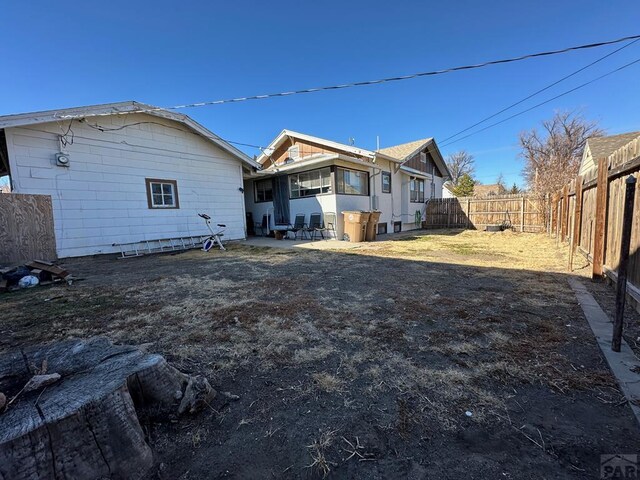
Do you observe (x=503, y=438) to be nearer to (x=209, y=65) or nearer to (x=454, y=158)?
(x=209, y=65)

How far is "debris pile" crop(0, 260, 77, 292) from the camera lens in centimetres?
466

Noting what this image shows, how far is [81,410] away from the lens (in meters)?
1.13

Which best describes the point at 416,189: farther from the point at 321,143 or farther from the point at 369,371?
the point at 369,371

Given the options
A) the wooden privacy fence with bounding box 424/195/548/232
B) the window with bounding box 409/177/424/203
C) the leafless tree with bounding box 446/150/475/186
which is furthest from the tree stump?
the leafless tree with bounding box 446/150/475/186

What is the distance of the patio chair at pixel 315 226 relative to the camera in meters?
11.5

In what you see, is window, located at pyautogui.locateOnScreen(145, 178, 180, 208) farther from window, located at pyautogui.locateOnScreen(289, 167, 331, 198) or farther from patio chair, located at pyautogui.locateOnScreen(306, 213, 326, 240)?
patio chair, located at pyautogui.locateOnScreen(306, 213, 326, 240)

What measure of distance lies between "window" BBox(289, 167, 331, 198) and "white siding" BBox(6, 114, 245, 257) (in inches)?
120

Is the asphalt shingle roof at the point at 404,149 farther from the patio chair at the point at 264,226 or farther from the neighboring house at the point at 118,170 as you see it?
the neighboring house at the point at 118,170

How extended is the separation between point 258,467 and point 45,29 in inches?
410

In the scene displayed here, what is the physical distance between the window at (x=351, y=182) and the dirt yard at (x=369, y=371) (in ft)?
23.9

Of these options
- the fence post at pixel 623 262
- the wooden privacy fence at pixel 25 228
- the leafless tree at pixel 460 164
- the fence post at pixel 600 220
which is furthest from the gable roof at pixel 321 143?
the leafless tree at pixel 460 164

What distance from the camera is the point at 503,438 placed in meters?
1.45

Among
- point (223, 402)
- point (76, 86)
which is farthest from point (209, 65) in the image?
point (223, 402)

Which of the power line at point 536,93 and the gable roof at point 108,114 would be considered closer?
the gable roof at point 108,114
